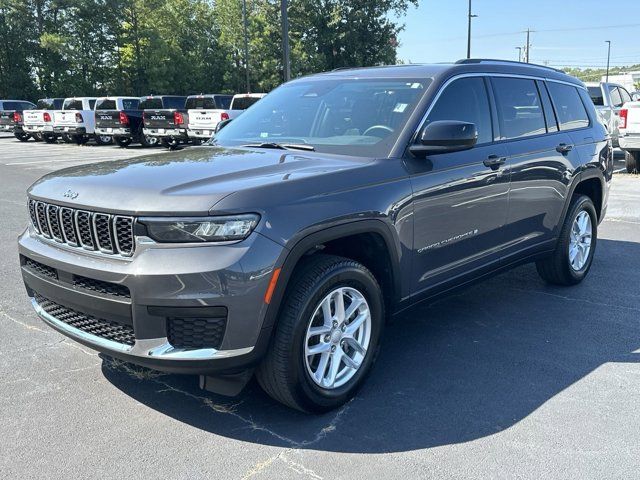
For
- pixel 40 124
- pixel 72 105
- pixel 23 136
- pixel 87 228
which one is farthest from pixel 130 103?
pixel 87 228

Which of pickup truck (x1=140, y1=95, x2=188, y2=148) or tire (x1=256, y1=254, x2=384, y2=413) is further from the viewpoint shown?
pickup truck (x1=140, y1=95, x2=188, y2=148)

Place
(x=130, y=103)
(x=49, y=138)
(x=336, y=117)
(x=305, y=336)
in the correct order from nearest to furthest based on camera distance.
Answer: (x=305, y=336), (x=336, y=117), (x=130, y=103), (x=49, y=138)

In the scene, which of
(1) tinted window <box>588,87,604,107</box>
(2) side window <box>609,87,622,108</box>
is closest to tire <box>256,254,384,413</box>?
(1) tinted window <box>588,87,604,107</box>

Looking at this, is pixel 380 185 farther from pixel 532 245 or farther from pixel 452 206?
pixel 532 245

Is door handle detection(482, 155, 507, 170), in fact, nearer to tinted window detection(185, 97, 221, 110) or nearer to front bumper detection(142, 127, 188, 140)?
front bumper detection(142, 127, 188, 140)

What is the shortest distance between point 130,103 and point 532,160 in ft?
75.1

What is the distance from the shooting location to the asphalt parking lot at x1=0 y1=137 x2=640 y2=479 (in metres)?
2.84

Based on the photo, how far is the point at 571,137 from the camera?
5.36 m

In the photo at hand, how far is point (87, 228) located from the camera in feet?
9.96

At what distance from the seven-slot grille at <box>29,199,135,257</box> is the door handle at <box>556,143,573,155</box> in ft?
12.2

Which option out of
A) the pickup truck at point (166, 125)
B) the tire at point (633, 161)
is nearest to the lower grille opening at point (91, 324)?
the tire at point (633, 161)

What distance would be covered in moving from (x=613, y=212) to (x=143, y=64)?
4282cm

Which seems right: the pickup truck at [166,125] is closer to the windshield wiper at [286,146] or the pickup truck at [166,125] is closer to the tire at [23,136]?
the tire at [23,136]

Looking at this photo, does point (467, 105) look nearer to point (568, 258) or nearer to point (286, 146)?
point (286, 146)
